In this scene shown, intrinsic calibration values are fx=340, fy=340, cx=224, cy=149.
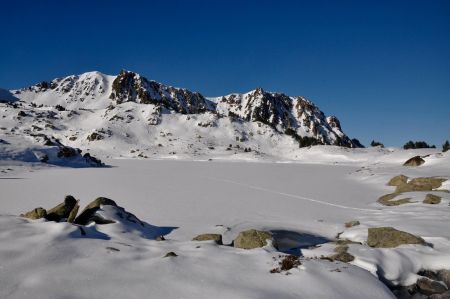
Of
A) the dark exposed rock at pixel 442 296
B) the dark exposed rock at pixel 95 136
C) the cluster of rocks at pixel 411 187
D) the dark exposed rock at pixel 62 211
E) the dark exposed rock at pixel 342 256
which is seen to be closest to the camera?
the dark exposed rock at pixel 442 296

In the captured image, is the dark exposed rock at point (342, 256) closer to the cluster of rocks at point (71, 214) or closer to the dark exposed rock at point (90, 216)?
the cluster of rocks at point (71, 214)

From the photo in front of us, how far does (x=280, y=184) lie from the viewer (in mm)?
26406

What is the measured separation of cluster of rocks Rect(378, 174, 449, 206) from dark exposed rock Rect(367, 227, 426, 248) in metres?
7.43

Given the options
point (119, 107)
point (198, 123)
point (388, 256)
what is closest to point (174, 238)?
point (388, 256)

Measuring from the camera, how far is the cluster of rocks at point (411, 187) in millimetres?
17525

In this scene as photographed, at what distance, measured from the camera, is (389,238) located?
11.1 meters

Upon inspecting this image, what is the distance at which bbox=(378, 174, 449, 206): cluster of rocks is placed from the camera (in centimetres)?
1752

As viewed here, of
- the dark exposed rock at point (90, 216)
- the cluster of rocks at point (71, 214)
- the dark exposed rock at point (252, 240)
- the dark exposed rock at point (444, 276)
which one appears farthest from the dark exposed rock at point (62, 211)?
the dark exposed rock at point (444, 276)

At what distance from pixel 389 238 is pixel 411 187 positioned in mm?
12330

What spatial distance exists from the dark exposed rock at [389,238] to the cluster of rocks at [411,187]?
743 centimetres

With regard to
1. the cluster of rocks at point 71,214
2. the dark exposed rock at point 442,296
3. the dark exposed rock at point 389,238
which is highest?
the cluster of rocks at point 71,214

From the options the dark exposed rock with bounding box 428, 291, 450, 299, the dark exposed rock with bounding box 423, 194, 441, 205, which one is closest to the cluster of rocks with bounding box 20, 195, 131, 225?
the dark exposed rock with bounding box 428, 291, 450, 299

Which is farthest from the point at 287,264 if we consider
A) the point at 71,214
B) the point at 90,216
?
the point at 71,214

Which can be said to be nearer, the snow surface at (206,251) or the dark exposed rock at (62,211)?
the snow surface at (206,251)
